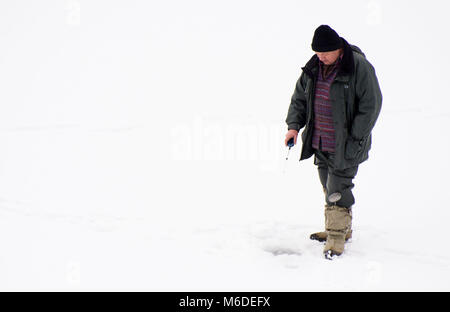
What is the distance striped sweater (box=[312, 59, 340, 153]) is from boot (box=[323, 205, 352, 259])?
48 centimetres

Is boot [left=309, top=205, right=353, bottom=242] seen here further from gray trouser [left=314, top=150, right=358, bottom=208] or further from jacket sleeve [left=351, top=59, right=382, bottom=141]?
jacket sleeve [left=351, top=59, right=382, bottom=141]

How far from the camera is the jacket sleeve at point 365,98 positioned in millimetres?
→ 3127

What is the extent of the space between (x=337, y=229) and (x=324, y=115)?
2.86 ft

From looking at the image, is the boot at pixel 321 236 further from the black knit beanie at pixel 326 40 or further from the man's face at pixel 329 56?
the black knit beanie at pixel 326 40

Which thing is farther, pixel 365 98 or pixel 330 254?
pixel 330 254

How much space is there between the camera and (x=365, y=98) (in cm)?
315

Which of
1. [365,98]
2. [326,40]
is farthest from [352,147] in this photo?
[326,40]

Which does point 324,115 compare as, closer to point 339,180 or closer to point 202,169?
point 339,180

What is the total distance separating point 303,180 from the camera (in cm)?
546

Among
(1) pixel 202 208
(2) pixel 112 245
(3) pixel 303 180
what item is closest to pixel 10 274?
(2) pixel 112 245

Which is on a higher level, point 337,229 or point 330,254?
point 337,229

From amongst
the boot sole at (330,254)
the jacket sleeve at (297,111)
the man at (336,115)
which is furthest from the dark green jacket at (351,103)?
the boot sole at (330,254)

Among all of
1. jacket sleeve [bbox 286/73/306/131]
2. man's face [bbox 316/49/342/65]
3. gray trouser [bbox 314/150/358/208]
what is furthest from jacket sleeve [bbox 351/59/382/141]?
jacket sleeve [bbox 286/73/306/131]

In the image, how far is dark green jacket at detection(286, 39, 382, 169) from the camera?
3.13m
